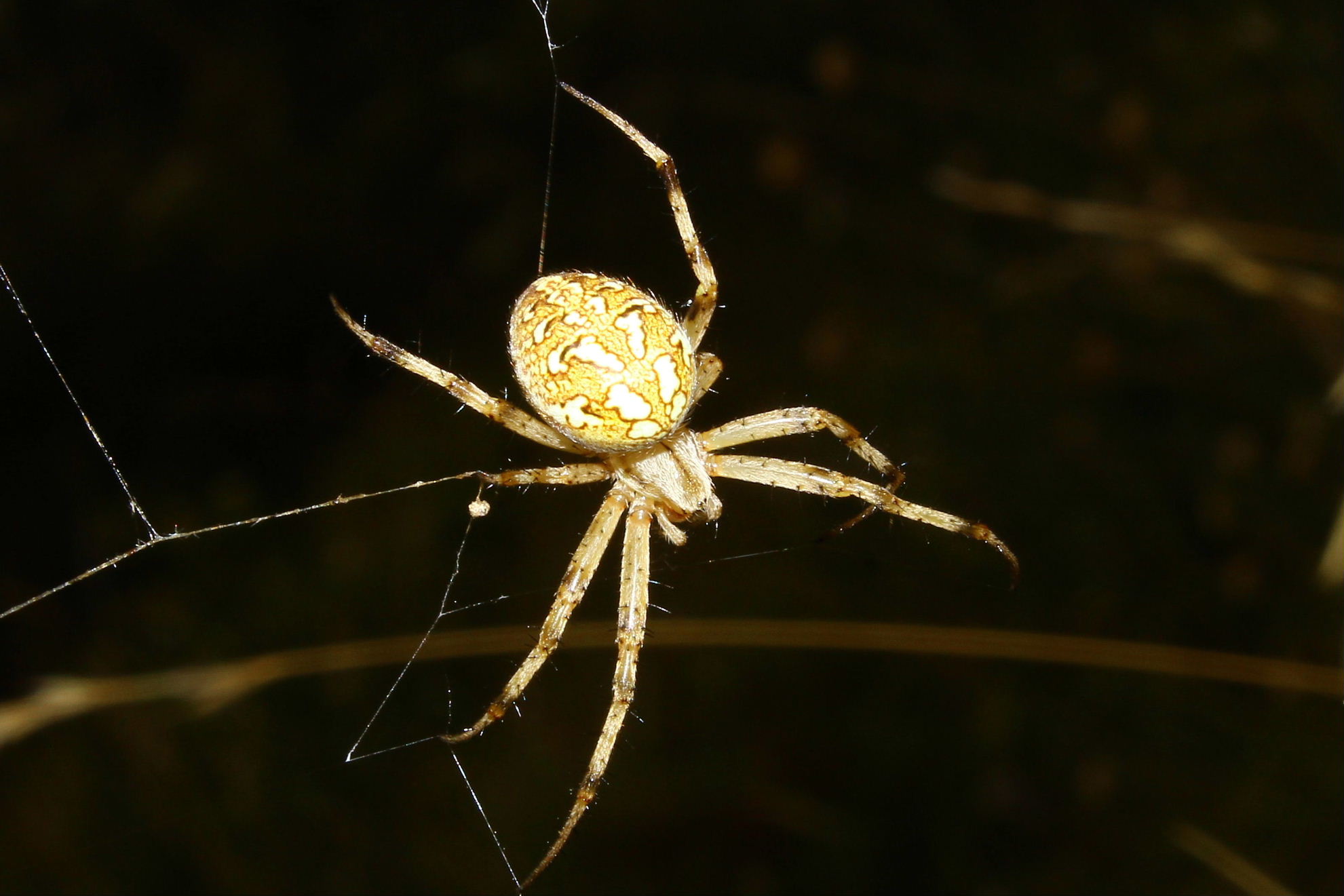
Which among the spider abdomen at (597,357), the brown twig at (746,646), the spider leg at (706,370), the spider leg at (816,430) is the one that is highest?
the spider abdomen at (597,357)

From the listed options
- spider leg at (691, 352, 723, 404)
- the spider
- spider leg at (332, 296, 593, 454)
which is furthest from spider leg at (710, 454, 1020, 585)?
spider leg at (332, 296, 593, 454)

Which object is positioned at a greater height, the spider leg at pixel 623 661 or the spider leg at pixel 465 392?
the spider leg at pixel 465 392

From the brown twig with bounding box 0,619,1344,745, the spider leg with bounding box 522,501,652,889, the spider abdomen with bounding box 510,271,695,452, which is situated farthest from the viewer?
the brown twig with bounding box 0,619,1344,745

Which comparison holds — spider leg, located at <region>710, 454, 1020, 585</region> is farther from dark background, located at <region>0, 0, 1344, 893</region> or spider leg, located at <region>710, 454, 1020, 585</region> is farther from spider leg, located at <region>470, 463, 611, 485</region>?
dark background, located at <region>0, 0, 1344, 893</region>

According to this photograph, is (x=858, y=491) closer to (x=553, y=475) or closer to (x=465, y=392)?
(x=553, y=475)

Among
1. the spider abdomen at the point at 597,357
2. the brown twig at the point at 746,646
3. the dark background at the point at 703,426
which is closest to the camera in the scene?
the spider abdomen at the point at 597,357

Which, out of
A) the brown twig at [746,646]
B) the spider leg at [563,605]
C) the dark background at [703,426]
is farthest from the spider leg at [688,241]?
the dark background at [703,426]

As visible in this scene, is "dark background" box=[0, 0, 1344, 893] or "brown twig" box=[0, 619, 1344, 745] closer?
"brown twig" box=[0, 619, 1344, 745]

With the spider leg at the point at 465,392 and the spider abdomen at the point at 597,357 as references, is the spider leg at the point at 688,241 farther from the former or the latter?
the spider leg at the point at 465,392
